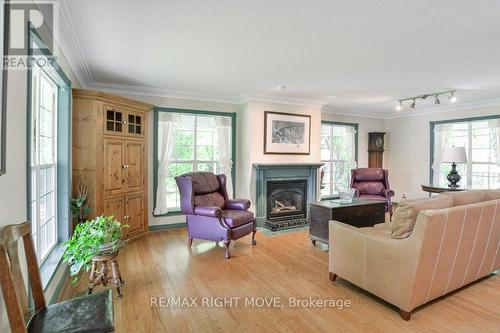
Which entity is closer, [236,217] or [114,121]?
[236,217]

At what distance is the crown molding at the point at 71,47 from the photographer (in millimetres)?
2244

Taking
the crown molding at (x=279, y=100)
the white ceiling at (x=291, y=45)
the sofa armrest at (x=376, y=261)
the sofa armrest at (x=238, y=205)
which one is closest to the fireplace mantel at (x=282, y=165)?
the sofa armrest at (x=238, y=205)

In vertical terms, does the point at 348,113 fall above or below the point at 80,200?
above

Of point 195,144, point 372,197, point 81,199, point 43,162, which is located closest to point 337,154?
point 372,197

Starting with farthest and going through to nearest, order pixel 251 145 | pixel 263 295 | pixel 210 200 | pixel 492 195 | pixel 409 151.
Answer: pixel 409 151 < pixel 251 145 < pixel 210 200 < pixel 492 195 < pixel 263 295

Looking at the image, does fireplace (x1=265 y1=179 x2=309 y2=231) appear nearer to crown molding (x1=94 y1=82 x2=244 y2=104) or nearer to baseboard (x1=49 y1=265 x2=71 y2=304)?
crown molding (x1=94 y1=82 x2=244 y2=104)

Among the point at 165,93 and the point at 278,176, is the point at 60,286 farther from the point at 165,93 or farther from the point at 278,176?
the point at 278,176

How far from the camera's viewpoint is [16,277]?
132 centimetres

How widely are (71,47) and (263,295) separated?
3.11 meters

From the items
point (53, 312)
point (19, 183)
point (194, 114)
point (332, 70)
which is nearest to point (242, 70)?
point (332, 70)

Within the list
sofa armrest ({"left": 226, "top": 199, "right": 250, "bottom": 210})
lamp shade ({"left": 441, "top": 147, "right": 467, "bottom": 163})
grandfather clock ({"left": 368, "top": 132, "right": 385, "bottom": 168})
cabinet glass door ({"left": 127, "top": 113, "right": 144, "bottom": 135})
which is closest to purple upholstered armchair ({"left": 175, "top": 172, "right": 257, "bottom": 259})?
sofa armrest ({"left": 226, "top": 199, "right": 250, "bottom": 210})

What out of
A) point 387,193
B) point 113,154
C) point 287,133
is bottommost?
point 387,193

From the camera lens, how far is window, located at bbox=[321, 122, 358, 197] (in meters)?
6.64

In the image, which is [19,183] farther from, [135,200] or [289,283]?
[135,200]
